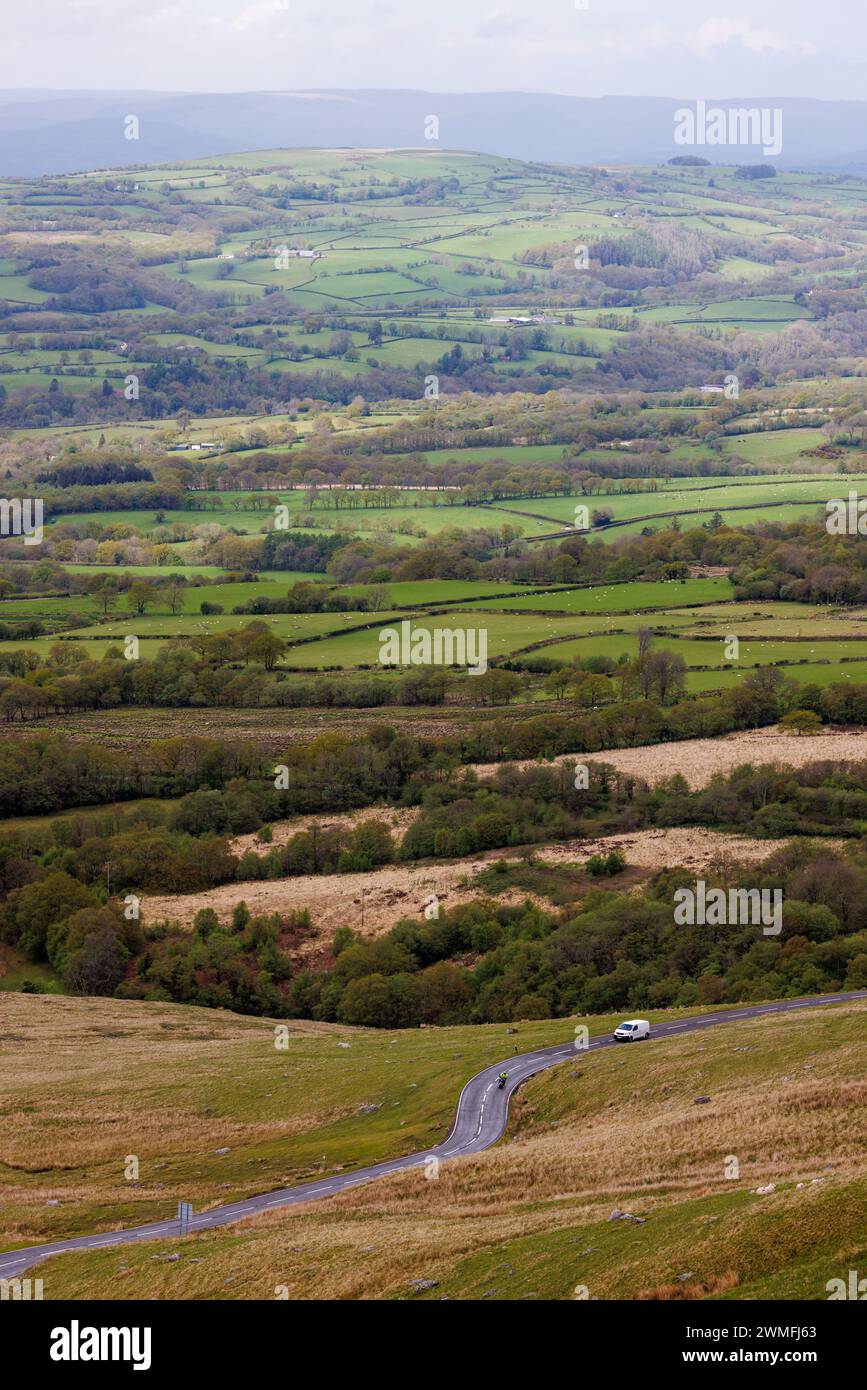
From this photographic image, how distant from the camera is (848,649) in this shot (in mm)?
121062

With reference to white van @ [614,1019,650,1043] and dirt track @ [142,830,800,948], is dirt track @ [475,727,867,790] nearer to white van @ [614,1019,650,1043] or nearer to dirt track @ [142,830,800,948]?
dirt track @ [142,830,800,948]

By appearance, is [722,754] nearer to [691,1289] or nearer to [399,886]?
[399,886]

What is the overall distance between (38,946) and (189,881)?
9.74 m

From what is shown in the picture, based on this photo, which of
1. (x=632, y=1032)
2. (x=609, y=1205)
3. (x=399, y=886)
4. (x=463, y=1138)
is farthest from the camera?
(x=399, y=886)

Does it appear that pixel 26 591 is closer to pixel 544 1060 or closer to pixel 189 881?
pixel 189 881

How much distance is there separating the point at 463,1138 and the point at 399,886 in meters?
40.3

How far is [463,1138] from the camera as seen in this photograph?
4406cm

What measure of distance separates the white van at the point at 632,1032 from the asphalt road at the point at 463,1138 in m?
0.32

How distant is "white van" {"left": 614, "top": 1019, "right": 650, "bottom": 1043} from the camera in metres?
51.1

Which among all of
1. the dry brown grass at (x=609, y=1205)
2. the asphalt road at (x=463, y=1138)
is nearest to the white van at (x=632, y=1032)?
the asphalt road at (x=463, y=1138)

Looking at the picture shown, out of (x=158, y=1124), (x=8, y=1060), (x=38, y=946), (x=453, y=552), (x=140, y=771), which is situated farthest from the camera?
(x=453, y=552)

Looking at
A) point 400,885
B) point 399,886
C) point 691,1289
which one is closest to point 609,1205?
point 691,1289

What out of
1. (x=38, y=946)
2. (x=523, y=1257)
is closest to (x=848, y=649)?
(x=38, y=946)

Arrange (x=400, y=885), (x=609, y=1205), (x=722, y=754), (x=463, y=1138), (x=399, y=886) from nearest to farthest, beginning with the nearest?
1. (x=609, y=1205)
2. (x=463, y=1138)
3. (x=399, y=886)
4. (x=400, y=885)
5. (x=722, y=754)
